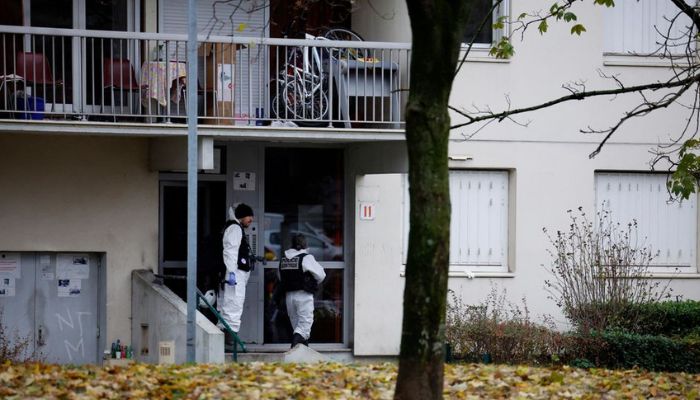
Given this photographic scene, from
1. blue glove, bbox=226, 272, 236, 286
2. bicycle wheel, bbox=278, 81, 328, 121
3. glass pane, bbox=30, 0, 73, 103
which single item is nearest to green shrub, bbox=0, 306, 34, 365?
blue glove, bbox=226, 272, 236, 286

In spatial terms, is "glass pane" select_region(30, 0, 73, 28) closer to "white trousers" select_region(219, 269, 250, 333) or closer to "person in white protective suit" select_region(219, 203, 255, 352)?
"person in white protective suit" select_region(219, 203, 255, 352)

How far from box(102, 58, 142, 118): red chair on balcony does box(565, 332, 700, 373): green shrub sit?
22.2 ft

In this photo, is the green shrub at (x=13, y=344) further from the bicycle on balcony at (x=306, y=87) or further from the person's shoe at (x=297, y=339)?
the bicycle on balcony at (x=306, y=87)

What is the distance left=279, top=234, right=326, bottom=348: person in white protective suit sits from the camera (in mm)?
16609

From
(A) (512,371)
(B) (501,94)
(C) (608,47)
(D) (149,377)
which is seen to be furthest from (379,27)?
(D) (149,377)

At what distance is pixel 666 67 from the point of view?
18.6m

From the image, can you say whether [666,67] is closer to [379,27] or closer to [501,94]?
[501,94]

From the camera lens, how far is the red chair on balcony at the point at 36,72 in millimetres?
15525

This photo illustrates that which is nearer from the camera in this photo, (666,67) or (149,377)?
(149,377)

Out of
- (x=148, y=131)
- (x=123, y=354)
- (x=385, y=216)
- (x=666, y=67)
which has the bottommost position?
(x=123, y=354)

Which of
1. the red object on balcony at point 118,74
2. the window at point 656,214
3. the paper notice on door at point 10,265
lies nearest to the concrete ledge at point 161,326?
the paper notice on door at point 10,265

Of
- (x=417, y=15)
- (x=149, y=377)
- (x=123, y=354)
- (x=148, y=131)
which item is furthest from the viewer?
(x=123, y=354)

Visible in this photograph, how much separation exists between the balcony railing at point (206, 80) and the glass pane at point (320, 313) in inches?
105

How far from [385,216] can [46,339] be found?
5215mm
